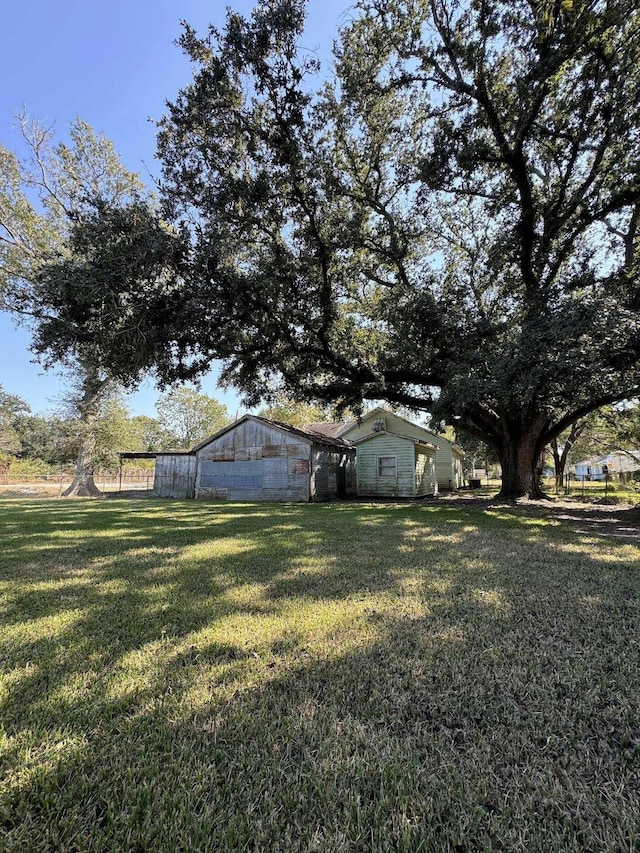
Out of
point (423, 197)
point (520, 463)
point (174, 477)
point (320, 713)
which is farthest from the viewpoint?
point (174, 477)

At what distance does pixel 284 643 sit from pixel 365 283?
13.5m

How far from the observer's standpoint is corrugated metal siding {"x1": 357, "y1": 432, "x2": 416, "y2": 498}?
18.6 meters

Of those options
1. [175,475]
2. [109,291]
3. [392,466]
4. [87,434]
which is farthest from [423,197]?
[87,434]

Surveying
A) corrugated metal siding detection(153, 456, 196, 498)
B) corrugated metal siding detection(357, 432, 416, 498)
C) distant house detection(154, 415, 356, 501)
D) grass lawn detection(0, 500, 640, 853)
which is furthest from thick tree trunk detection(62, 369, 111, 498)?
grass lawn detection(0, 500, 640, 853)

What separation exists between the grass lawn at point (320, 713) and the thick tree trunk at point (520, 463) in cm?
1070

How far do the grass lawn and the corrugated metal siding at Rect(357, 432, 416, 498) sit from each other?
1426 cm

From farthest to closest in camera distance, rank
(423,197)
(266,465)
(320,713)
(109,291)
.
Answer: (266,465) → (423,197) → (109,291) → (320,713)

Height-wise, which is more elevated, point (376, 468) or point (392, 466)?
point (392, 466)

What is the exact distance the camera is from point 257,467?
18.0 meters

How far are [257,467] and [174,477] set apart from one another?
5.25 m

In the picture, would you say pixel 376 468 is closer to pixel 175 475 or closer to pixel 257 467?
pixel 257 467

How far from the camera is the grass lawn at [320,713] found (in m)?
1.33

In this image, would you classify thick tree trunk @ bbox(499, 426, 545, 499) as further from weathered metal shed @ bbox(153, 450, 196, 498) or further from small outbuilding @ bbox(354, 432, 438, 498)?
weathered metal shed @ bbox(153, 450, 196, 498)

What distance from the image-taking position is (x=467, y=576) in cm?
448
